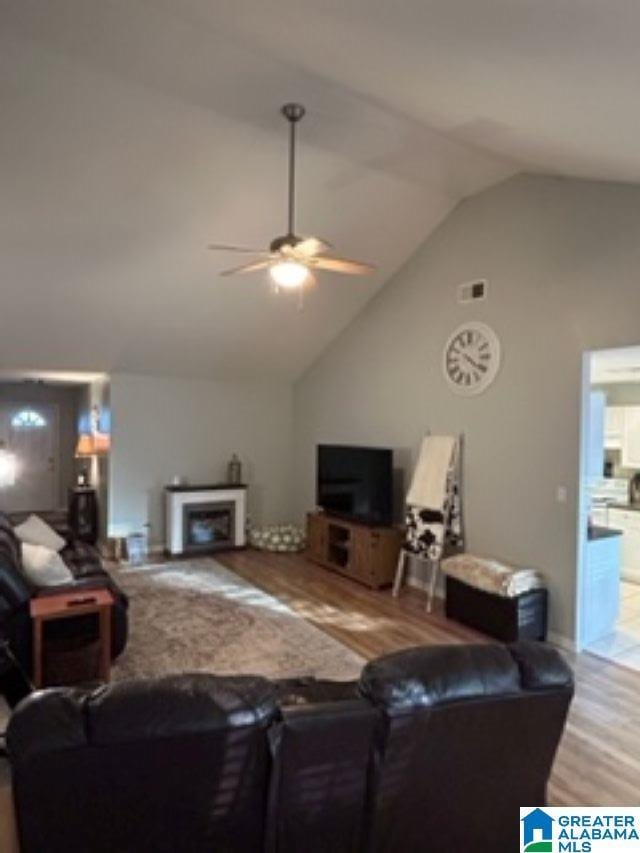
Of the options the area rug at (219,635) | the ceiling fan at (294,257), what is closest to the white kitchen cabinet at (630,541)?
the area rug at (219,635)

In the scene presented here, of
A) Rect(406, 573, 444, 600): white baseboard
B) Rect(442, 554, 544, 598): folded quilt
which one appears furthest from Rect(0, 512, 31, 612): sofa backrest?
Rect(406, 573, 444, 600): white baseboard

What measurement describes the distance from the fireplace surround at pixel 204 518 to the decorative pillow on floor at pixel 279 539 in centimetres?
22

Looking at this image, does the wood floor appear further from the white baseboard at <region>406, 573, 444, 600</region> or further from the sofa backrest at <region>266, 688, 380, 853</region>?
the sofa backrest at <region>266, 688, 380, 853</region>

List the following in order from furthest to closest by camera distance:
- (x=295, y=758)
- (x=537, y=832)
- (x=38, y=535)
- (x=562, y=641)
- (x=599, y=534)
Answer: (x=38, y=535)
(x=599, y=534)
(x=562, y=641)
(x=537, y=832)
(x=295, y=758)

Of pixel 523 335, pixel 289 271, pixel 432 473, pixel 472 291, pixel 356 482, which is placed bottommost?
pixel 356 482

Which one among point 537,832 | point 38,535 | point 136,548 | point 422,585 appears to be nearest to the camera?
point 537,832

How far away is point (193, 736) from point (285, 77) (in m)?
3.32

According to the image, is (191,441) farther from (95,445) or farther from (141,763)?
(141,763)

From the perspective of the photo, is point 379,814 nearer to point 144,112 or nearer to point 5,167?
point 144,112

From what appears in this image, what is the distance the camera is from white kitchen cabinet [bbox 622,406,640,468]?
6.25 m

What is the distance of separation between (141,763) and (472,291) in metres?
4.56

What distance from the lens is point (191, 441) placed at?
721 cm

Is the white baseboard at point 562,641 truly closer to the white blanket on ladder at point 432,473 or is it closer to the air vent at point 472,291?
the white blanket on ladder at point 432,473

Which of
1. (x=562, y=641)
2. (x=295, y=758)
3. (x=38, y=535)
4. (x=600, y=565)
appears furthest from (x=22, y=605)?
(x=600, y=565)
